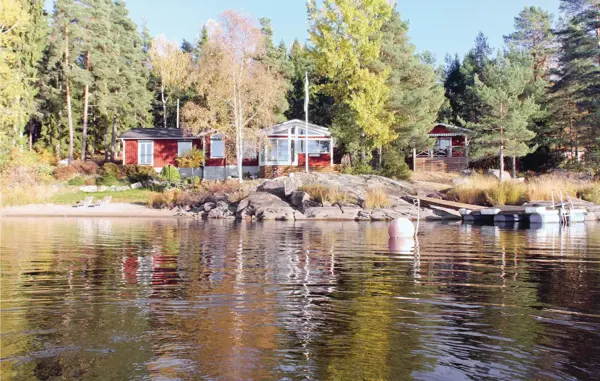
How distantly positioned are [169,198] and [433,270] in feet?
84.2

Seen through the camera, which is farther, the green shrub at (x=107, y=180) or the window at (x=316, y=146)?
the window at (x=316, y=146)

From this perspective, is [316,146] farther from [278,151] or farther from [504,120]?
[504,120]

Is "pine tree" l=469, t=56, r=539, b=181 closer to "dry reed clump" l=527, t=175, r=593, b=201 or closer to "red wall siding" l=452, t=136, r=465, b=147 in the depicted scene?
"red wall siding" l=452, t=136, r=465, b=147

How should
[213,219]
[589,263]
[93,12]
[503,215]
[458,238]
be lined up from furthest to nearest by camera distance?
[93,12] → [213,219] → [503,215] → [458,238] → [589,263]

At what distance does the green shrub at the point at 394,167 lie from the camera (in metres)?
40.3

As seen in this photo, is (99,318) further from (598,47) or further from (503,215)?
(598,47)

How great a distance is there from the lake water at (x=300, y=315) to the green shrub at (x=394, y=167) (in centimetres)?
2658

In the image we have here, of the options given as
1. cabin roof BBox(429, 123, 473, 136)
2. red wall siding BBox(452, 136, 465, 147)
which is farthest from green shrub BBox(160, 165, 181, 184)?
red wall siding BBox(452, 136, 465, 147)

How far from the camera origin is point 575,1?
44219 mm

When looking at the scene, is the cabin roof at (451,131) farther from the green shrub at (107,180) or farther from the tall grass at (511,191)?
the green shrub at (107,180)

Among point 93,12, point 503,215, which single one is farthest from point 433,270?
point 93,12

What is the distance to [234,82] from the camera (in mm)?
40562

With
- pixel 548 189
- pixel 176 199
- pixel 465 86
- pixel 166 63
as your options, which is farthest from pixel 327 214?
pixel 166 63

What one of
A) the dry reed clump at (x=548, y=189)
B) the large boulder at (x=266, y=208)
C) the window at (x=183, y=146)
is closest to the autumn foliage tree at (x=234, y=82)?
the window at (x=183, y=146)
